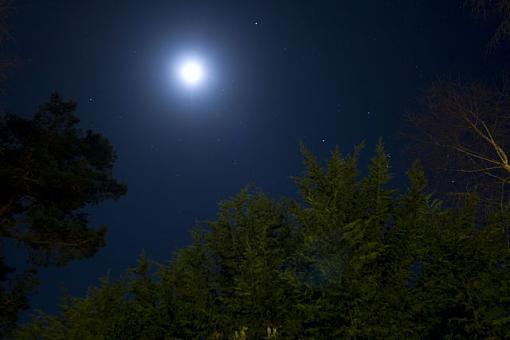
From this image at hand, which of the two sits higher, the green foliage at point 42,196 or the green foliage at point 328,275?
the green foliage at point 42,196

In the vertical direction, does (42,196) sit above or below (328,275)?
above

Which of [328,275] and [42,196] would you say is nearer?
[328,275]

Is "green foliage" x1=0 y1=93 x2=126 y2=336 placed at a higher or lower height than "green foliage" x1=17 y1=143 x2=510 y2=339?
higher

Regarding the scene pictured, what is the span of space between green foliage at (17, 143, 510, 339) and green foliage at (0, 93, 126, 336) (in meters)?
5.91

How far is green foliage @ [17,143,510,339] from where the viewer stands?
5953 mm

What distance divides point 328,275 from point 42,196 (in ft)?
39.4

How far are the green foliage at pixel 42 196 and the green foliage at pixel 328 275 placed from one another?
591 cm

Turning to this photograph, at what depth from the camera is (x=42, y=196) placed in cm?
1418

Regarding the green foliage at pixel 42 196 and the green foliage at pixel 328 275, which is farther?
the green foliage at pixel 42 196

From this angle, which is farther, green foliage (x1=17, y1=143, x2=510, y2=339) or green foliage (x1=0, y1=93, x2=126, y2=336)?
green foliage (x1=0, y1=93, x2=126, y2=336)

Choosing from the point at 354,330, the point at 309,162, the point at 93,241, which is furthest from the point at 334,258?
the point at 93,241

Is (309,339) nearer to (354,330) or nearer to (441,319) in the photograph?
(354,330)

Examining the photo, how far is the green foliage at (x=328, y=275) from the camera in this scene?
19.5 ft

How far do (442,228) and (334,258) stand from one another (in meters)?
2.13
